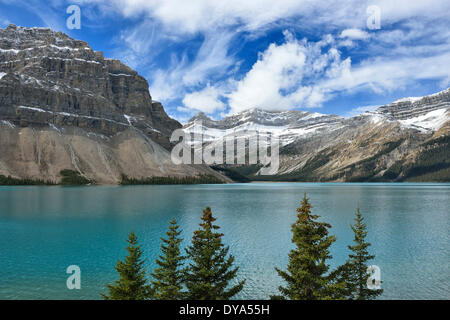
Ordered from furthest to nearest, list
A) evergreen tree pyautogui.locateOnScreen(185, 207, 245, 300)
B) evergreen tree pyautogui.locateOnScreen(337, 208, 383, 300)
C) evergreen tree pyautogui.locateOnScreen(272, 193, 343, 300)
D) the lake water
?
1. the lake water
2. evergreen tree pyautogui.locateOnScreen(337, 208, 383, 300)
3. evergreen tree pyautogui.locateOnScreen(185, 207, 245, 300)
4. evergreen tree pyautogui.locateOnScreen(272, 193, 343, 300)

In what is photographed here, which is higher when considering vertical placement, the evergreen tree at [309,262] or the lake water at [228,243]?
the evergreen tree at [309,262]

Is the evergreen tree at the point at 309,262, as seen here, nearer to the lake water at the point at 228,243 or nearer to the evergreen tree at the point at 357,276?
the evergreen tree at the point at 357,276

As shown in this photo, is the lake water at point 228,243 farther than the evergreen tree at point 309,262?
Yes

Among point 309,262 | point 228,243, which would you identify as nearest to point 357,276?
point 309,262

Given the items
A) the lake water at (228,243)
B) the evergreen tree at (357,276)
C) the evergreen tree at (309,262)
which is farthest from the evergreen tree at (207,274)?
the evergreen tree at (357,276)

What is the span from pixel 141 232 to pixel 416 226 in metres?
47.9

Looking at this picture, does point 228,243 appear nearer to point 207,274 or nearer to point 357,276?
point 357,276

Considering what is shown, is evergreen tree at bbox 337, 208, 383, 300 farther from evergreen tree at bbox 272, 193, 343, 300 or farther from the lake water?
the lake water

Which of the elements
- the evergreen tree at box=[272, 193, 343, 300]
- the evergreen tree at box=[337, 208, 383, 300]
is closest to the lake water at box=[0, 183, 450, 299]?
the evergreen tree at box=[337, 208, 383, 300]
